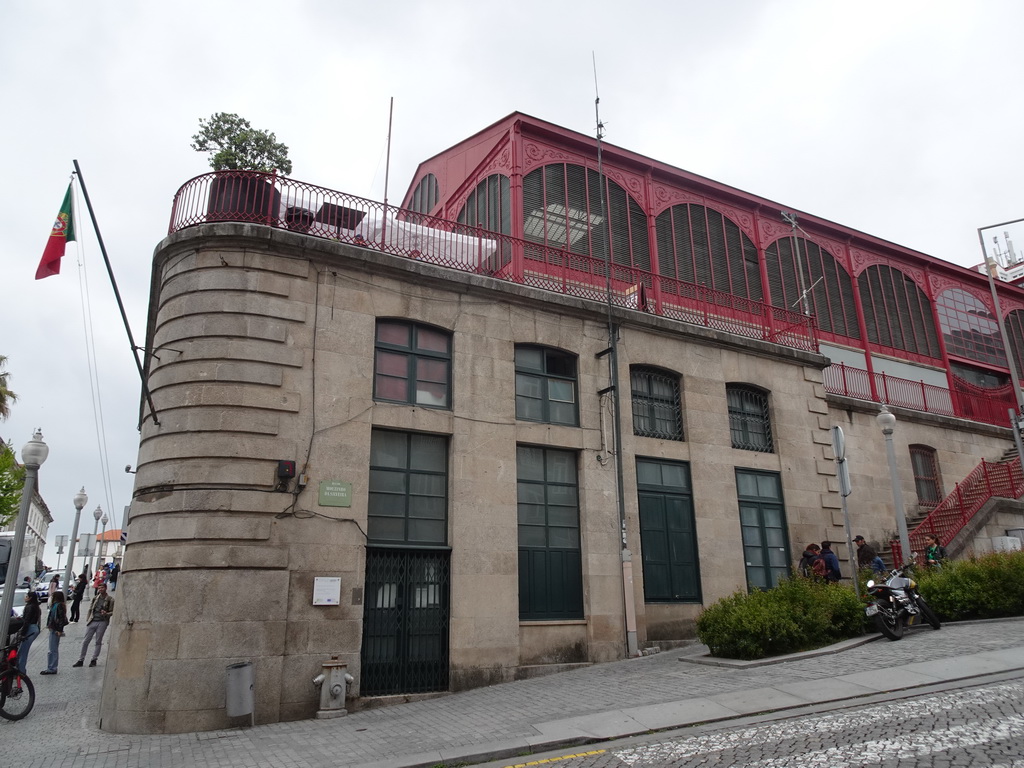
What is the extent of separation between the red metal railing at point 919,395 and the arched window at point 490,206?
10.7 m

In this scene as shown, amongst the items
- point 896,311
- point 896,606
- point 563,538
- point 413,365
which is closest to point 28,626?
point 413,365

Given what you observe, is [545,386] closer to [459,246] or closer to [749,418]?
[459,246]

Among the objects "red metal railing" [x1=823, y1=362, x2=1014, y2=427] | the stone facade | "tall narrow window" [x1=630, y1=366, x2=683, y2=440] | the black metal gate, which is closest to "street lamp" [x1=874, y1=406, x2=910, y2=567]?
the stone facade

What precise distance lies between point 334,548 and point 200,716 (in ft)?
9.20

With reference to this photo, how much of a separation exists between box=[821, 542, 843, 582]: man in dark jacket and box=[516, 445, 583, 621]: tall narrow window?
18.2 feet

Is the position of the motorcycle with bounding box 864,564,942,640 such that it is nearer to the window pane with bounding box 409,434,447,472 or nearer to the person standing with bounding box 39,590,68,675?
the window pane with bounding box 409,434,447,472

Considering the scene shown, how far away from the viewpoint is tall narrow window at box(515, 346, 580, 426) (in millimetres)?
14234

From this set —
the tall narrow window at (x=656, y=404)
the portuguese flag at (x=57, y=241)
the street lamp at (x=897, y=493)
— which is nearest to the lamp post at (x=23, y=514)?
the portuguese flag at (x=57, y=241)

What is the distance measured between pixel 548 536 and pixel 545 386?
2942mm

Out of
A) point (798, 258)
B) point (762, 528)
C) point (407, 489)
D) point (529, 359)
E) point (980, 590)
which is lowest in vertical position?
point (980, 590)

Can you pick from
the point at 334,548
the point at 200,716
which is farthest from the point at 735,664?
the point at 200,716

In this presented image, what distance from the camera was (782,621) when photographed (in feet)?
37.6

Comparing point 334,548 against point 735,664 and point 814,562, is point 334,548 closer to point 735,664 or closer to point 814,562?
point 735,664

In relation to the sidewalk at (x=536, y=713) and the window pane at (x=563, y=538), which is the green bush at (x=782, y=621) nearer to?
the sidewalk at (x=536, y=713)
